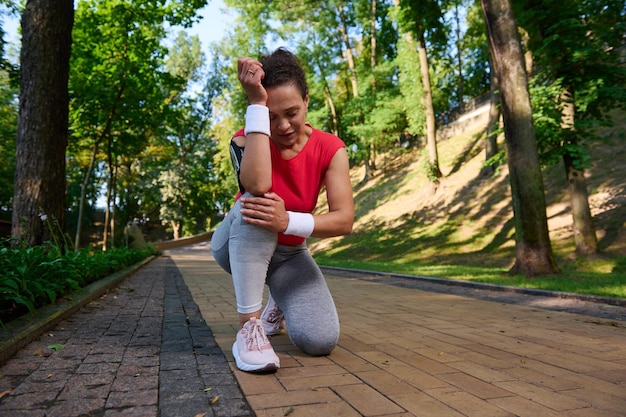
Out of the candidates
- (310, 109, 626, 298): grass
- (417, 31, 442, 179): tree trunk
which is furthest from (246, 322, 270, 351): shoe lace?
(417, 31, 442, 179): tree trunk

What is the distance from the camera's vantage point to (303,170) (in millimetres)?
2783

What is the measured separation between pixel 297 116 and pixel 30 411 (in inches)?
74.6

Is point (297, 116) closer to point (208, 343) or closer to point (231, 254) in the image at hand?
point (231, 254)

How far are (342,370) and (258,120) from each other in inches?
56.5

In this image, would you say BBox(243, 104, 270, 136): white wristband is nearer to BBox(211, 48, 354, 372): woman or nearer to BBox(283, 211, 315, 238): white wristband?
BBox(211, 48, 354, 372): woman

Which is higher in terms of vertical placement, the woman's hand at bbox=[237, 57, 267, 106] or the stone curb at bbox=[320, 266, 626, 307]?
the woman's hand at bbox=[237, 57, 267, 106]

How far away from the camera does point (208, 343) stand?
10.2 ft

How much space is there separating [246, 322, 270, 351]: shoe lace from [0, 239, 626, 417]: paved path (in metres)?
0.17

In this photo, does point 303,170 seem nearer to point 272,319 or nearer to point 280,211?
point 280,211

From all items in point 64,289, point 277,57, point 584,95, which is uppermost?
point 584,95

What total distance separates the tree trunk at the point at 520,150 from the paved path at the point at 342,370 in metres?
3.86

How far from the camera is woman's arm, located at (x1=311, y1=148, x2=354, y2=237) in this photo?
2.63 metres

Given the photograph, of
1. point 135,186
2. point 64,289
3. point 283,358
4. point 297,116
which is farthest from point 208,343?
point 135,186

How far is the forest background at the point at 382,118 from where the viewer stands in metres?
9.58
